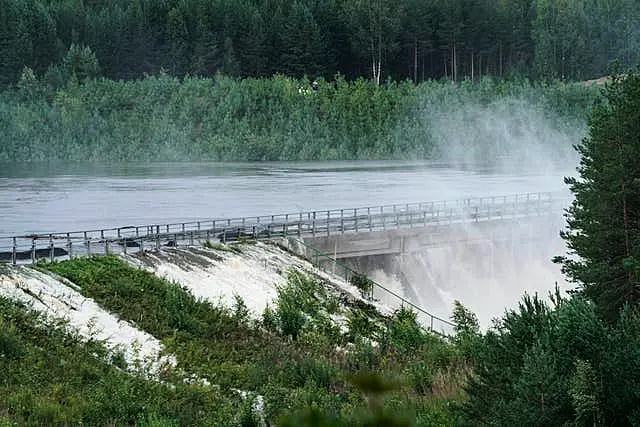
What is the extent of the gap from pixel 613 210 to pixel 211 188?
5623cm

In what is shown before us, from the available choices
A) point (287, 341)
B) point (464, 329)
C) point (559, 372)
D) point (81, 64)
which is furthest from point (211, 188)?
point (559, 372)

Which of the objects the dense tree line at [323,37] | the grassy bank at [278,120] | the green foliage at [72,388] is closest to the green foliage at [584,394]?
the green foliage at [72,388]

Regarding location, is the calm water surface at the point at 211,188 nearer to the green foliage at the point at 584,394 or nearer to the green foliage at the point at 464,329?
the green foliage at the point at 464,329

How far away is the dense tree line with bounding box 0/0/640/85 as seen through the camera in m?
154

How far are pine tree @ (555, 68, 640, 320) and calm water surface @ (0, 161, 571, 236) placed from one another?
100 ft

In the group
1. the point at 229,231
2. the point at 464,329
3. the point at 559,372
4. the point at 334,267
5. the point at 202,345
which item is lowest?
the point at 334,267

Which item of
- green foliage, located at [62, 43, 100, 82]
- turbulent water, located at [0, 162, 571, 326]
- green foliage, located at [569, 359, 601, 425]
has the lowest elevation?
turbulent water, located at [0, 162, 571, 326]

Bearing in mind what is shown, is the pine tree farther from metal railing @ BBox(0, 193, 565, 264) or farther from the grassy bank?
the grassy bank

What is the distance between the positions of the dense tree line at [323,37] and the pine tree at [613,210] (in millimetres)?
114518

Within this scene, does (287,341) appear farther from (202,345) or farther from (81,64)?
(81,64)

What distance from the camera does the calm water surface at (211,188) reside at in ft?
224

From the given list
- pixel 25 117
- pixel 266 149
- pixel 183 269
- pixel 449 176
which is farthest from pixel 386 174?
pixel 183 269

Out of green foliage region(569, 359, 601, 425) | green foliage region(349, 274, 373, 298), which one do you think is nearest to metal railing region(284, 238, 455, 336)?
green foliage region(349, 274, 373, 298)

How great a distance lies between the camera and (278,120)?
134 metres
